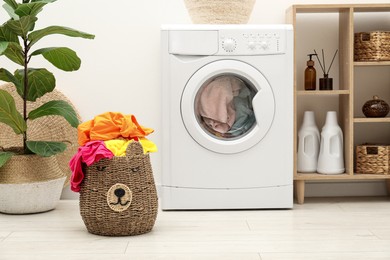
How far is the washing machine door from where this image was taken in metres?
2.79

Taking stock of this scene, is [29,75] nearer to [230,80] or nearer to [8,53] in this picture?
[8,53]

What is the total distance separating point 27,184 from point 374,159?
1.63 m

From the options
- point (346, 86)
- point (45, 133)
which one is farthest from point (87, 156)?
point (346, 86)

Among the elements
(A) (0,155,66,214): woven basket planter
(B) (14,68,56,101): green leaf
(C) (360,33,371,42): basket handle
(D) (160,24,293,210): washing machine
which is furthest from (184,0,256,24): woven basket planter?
(A) (0,155,66,214): woven basket planter

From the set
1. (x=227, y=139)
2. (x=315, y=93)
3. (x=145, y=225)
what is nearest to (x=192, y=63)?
(x=227, y=139)

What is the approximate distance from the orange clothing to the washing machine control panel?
25.2 inches

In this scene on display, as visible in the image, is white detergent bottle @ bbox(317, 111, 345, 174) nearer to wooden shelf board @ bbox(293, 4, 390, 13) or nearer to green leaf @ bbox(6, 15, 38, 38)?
wooden shelf board @ bbox(293, 4, 390, 13)

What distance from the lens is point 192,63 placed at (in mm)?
2797

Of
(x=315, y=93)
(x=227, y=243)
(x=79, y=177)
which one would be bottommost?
(x=227, y=243)

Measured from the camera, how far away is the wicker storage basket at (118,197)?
2.29 meters

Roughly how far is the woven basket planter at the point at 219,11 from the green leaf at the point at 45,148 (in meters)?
0.89

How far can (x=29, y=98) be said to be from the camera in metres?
2.77

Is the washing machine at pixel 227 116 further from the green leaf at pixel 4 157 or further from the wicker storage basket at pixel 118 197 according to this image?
the green leaf at pixel 4 157

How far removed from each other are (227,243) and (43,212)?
1.03 meters
